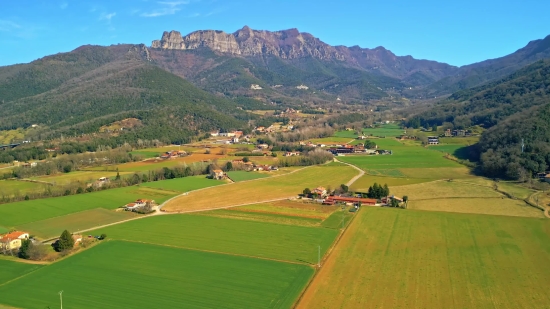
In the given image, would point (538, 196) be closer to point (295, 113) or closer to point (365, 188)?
point (365, 188)

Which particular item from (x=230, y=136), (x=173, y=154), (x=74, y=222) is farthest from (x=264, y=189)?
(x=230, y=136)

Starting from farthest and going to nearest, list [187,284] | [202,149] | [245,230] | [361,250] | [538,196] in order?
[202,149] → [538,196] → [245,230] → [361,250] → [187,284]

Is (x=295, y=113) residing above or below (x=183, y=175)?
above

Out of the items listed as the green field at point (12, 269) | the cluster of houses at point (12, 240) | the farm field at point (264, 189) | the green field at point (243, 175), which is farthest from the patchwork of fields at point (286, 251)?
the green field at point (243, 175)

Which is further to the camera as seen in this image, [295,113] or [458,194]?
[295,113]

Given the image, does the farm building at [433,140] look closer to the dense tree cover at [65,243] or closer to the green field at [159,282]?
the green field at [159,282]

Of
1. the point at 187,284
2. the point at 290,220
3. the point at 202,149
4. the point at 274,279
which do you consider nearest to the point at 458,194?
the point at 290,220
